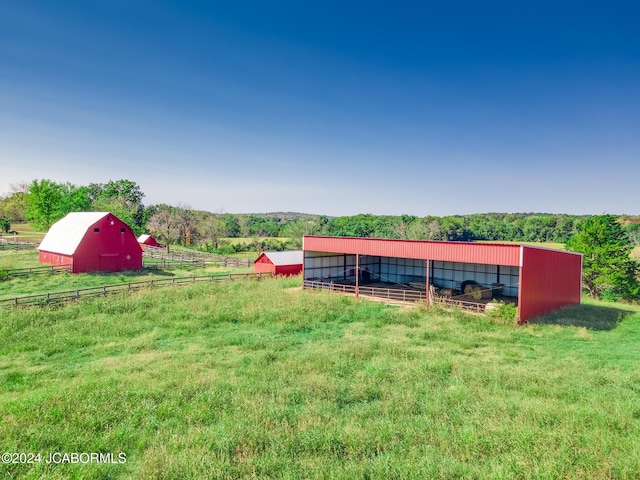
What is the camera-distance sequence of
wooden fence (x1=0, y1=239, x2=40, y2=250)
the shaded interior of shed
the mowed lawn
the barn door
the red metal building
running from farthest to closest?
wooden fence (x1=0, y1=239, x2=40, y2=250)
the barn door
the shaded interior of shed
the red metal building
the mowed lawn

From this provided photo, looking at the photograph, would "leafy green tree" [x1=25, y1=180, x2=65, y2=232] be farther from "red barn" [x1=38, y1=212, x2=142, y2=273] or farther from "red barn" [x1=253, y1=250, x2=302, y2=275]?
"red barn" [x1=253, y1=250, x2=302, y2=275]

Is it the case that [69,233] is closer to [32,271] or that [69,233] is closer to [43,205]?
[32,271]

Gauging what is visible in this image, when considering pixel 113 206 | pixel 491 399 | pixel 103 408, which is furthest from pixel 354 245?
pixel 113 206

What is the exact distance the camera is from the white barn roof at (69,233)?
123 feet

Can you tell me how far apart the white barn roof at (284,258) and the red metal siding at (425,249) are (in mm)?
7612

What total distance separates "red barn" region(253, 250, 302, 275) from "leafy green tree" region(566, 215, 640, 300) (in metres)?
34.0

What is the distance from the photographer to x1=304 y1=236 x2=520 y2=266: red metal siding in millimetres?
21922

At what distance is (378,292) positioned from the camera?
2827 cm

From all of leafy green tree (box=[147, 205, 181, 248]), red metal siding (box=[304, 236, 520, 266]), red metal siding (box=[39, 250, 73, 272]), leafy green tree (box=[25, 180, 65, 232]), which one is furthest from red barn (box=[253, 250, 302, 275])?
leafy green tree (box=[25, 180, 65, 232])

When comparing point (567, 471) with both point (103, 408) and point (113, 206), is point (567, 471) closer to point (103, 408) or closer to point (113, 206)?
point (103, 408)

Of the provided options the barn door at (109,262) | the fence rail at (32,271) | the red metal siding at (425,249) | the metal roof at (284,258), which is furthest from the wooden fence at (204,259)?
the red metal siding at (425,249)

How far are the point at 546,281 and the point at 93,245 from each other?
39.4 meters

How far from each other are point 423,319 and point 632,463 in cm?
1436

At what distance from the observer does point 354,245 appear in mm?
28828
